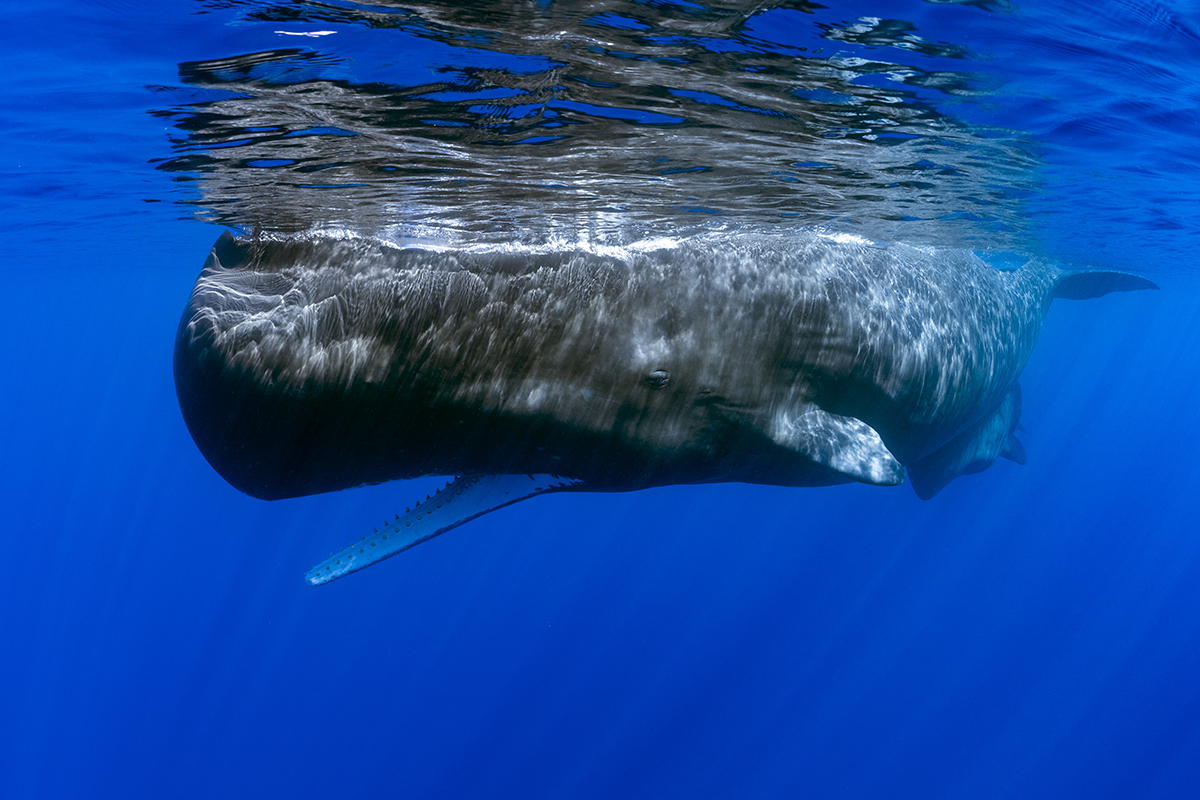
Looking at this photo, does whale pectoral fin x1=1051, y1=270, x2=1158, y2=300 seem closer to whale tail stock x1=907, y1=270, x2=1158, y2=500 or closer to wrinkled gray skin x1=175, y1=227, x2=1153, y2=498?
whale tail stock x1=907, y1=270, x2=1158, y2=500

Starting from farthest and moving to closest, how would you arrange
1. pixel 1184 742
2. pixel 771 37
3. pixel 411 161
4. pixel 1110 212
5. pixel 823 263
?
A: pixel 1184 742 → pixel 1110 212 → pixel 411 161 → pixel 823 263 → pixel 771 37

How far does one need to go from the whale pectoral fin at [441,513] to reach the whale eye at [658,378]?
2.71 feet

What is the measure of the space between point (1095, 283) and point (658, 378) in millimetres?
11871

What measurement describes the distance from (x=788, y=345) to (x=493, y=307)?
2.18m

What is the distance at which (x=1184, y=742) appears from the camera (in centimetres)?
3638

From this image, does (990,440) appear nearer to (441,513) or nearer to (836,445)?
(836,445)

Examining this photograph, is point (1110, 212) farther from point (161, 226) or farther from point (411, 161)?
point (161, 226)

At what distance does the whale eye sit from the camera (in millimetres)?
4062

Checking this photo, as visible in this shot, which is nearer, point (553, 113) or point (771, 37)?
point (771, 37)

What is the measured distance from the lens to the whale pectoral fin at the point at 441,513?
376 centimetres

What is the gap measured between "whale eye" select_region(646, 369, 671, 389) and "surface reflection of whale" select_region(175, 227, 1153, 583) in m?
0.01

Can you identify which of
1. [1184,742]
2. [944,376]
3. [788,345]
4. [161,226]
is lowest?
[1184,742]

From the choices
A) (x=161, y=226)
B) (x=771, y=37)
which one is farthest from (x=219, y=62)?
(x=161, y=226)

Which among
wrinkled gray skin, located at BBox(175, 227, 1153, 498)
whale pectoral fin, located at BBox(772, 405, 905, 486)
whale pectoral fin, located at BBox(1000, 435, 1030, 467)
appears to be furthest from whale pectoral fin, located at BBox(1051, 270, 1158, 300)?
whale pectoral fin, located at BBox(772, 405, 905, 486)
